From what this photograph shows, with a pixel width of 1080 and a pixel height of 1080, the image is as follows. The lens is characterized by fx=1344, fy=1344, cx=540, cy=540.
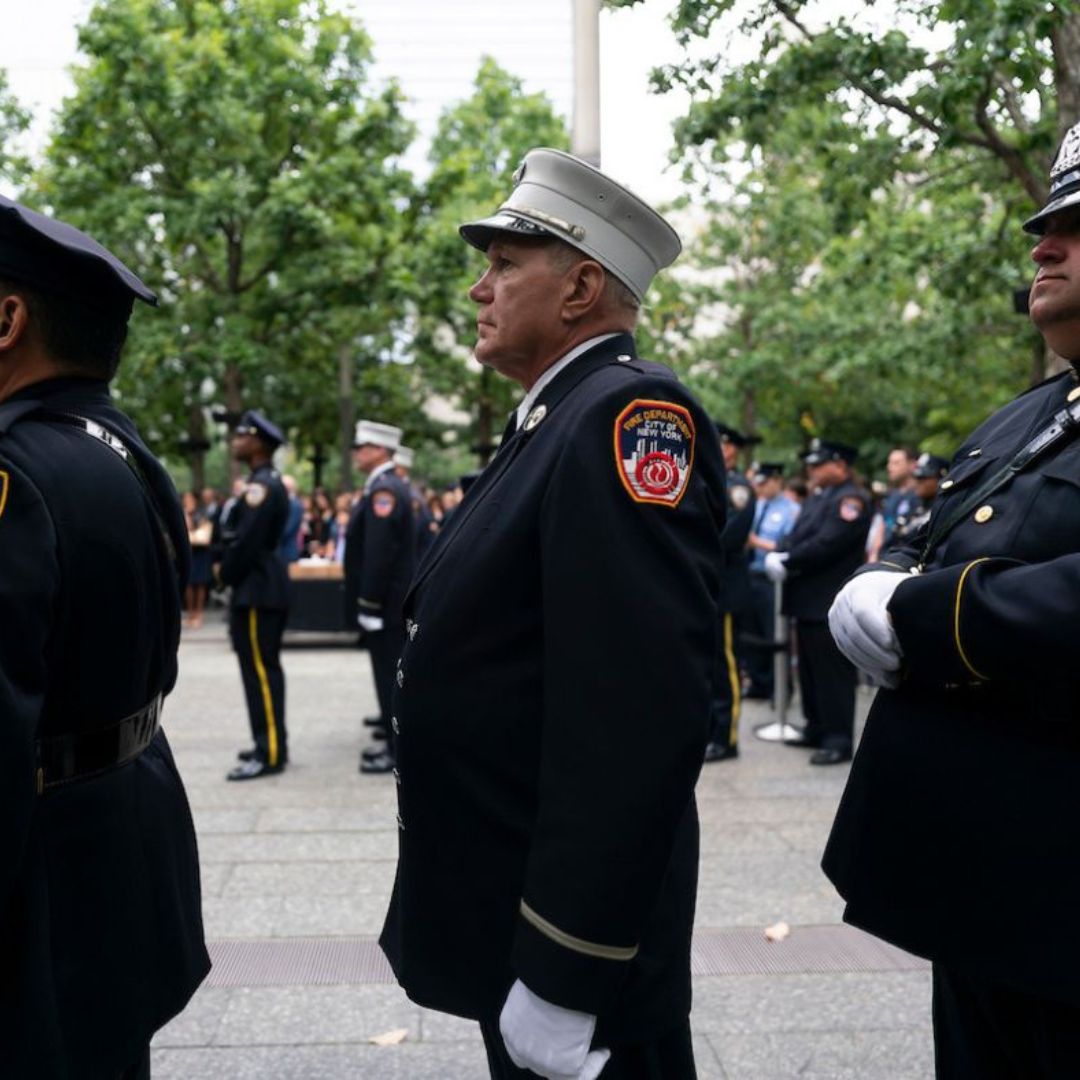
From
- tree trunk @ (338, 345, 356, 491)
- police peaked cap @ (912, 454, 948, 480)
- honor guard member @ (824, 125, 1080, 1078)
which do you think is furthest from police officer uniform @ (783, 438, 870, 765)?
tree trunk @ (338, 345, 356, 491)

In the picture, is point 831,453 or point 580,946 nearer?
point 580,946

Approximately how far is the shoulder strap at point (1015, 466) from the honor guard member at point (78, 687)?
133cm

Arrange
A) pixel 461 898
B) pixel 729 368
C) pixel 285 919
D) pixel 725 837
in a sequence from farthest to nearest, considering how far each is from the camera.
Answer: pixel 729 368 → pixel 725 837 → pixel 285 919 → pixel 461 898

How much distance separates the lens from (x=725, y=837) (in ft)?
20.6

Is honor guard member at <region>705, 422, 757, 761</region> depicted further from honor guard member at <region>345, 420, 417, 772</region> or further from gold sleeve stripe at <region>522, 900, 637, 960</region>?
gold sleeve stripe at <region>522, 900, 637, 960</region>

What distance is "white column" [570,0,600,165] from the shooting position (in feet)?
15.9

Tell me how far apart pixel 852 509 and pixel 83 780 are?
683cm

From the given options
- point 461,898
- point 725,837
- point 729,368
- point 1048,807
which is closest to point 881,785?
point 1048,807

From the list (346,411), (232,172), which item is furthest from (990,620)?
(346,411)

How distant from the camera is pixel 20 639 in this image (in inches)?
73.8

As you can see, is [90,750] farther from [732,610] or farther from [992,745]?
[732,610]

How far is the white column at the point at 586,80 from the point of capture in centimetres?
484

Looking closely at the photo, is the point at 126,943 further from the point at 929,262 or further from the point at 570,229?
the point at 929,262

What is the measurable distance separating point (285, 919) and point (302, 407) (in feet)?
85.3
